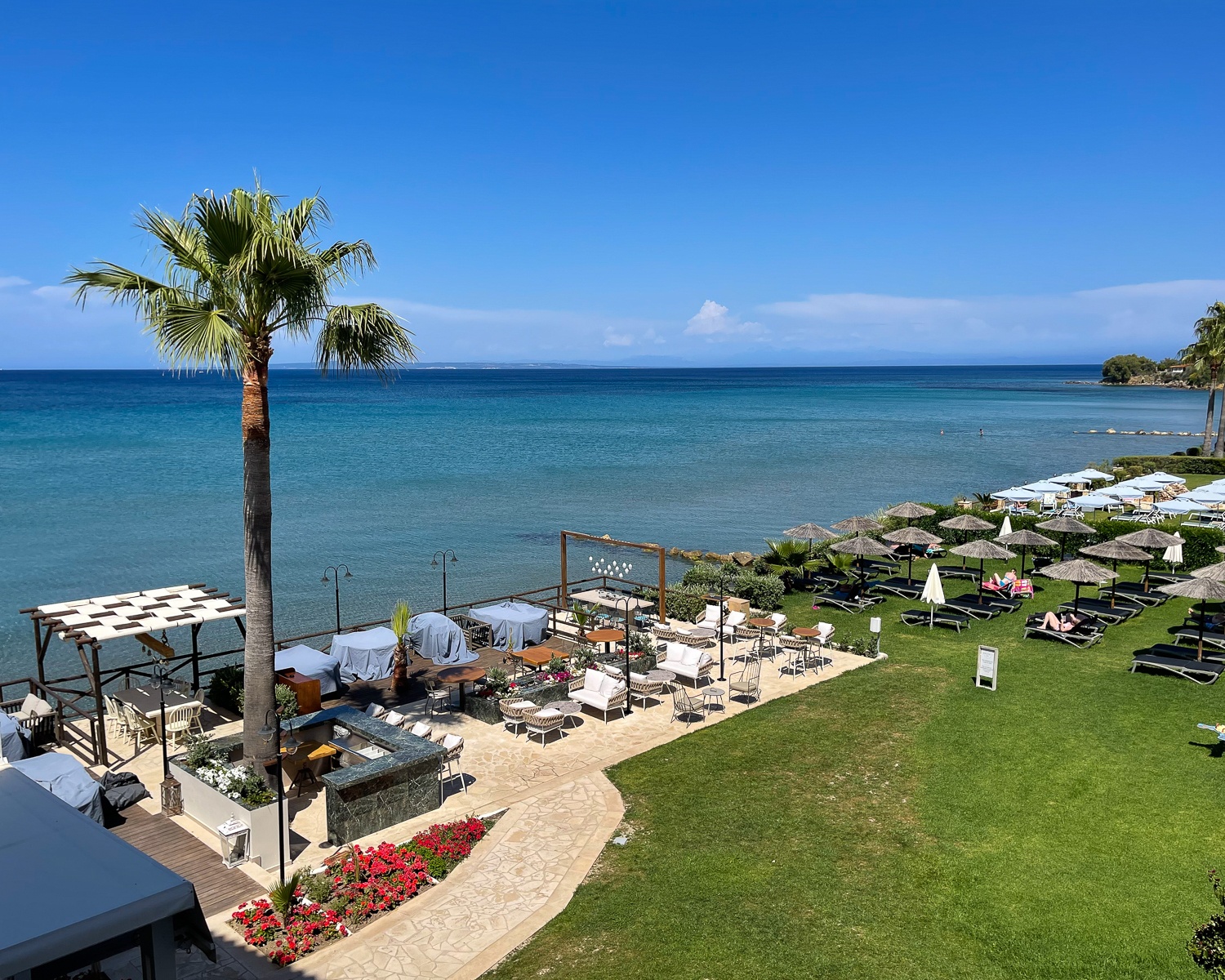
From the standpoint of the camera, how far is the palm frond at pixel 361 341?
13.0 m

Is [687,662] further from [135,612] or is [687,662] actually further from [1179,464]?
[1179,464]

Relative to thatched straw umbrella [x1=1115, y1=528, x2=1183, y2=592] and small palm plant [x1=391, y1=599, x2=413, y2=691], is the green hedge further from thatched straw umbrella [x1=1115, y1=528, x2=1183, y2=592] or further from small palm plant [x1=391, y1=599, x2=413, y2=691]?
small palm plant [x1=391, y1=599, x2=413, y2=691]

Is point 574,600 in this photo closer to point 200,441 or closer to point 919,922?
point 919,922

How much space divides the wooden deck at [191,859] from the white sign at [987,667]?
43.1 ft

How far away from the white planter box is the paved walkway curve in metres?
2.31

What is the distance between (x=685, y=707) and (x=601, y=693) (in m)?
1.66

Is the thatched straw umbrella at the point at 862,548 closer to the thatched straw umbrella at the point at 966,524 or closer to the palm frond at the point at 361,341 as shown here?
the thatched straw umbrella at the point at 966,524

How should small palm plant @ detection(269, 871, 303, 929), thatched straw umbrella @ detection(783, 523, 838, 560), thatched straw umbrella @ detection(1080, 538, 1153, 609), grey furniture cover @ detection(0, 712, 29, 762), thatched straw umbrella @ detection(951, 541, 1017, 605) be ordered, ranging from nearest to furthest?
1. small palm plant @ detection(269, 871, 303, 929)
2. grey furniture cover @ detection(0, 712, 29, 762)
3. thatched straw umbrella @ detection(951, 541, 1017, 605)
4. thatched straw umbrella @ detection(1080, 538, 1153, 609)
5. thatched straw umbrella @ detection(783, 523, 838, 560)

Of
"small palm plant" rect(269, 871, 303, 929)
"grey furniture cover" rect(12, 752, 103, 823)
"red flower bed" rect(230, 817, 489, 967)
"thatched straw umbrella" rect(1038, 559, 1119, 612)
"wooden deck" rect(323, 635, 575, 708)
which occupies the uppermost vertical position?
"thatched straw umbrella" rect(1038, 559, 1119, 612)

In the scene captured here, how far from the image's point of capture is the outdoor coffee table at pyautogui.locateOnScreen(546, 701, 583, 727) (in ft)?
52.7

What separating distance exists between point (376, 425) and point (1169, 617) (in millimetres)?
92679

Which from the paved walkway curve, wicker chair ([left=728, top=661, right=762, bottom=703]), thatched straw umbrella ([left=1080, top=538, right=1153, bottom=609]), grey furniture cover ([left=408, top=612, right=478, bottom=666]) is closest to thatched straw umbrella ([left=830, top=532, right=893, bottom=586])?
thatched straw umbrella ([left=1080, top=538, right=1153, bottom=609])

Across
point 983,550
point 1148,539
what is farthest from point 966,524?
point 1148,539

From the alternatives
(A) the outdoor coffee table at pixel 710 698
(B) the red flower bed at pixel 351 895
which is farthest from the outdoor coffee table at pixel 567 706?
(B) the red flower bed at pixel 351 895
